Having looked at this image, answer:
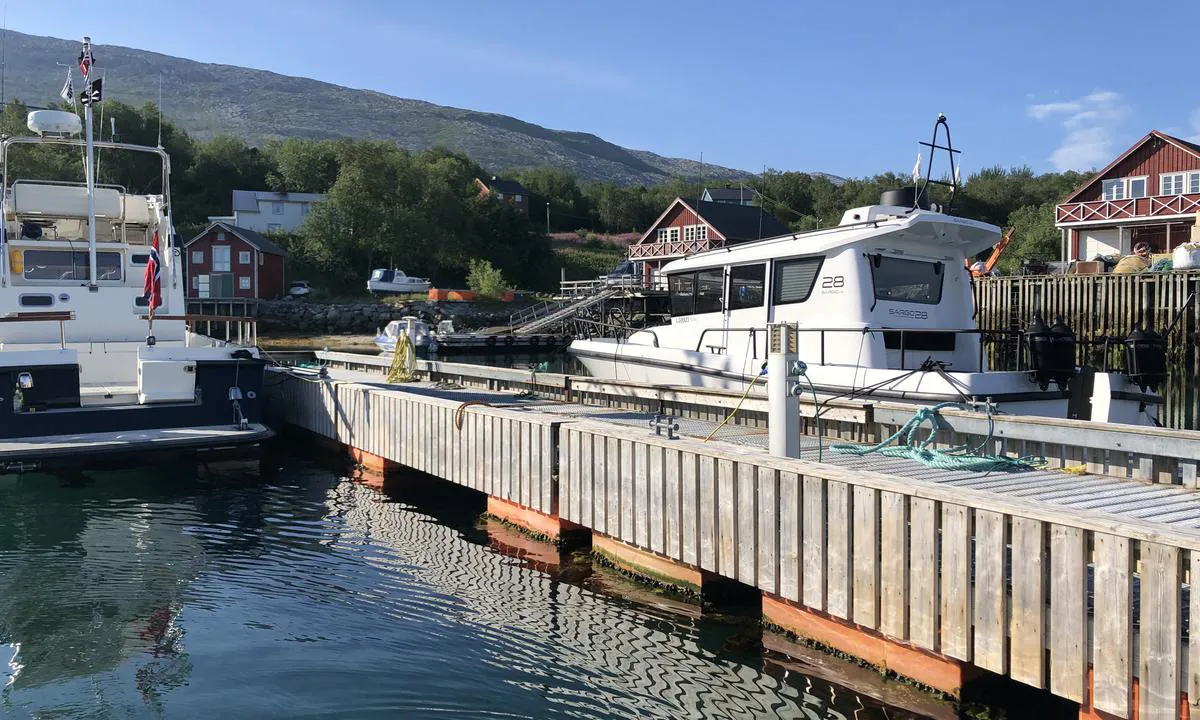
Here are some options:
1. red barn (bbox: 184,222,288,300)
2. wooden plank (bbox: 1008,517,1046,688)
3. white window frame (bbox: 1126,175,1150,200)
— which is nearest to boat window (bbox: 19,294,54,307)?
wooden plank (bbox: 1008,517,1046,688)

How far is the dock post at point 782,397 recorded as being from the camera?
285 inches

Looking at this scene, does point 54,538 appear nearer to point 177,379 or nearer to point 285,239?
point 177,379

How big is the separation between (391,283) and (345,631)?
55.1 metres

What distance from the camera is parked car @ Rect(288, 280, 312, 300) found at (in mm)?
58625

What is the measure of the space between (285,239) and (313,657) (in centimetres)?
6656

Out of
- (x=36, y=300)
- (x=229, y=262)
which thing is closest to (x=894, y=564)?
(x=36, y=300)

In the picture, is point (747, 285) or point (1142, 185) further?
point (1142, 185)

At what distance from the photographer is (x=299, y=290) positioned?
194ft

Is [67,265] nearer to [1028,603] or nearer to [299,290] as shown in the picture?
[1028,603]

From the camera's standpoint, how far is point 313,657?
693cm

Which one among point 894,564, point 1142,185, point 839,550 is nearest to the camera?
point 894,564

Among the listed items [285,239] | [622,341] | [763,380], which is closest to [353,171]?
[285,239]

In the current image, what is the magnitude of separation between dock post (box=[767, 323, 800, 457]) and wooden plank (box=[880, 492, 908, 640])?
160cm

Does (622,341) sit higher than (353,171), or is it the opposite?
(353,171)
